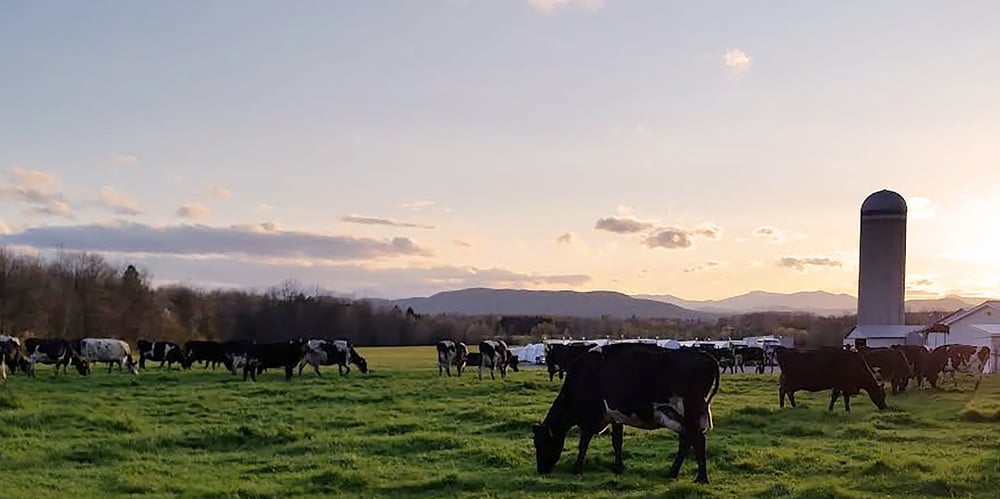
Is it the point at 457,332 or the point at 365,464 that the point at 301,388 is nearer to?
the point at 365,464

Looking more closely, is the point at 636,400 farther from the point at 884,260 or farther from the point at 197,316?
the point at 197,316

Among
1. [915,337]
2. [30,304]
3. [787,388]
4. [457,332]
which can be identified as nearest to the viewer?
[787,388]

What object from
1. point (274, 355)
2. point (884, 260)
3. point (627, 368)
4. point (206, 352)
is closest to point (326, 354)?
point (274, 355)

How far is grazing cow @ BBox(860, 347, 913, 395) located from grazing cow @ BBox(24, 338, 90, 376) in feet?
104

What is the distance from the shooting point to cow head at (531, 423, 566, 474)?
44.4 feet

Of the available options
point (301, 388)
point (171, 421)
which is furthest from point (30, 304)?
point (171, 421)

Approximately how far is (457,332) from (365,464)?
10362cm

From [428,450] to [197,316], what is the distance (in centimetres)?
8186

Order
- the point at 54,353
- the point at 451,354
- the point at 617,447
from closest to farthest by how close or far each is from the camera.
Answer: the point at 617,447
the point at 54,353
the point at 451,354

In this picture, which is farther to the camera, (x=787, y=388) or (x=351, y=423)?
(x=787, y=388)

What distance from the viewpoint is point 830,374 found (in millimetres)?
26266

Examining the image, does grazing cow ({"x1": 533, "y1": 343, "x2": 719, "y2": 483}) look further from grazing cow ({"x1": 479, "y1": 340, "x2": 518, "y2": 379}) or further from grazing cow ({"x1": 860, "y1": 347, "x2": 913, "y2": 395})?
grazing cow ({"x1": 479, "y1": 340, "x2": 518, "y2": 379})

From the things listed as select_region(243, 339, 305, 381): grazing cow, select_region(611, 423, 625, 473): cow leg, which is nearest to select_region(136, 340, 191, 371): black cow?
select_region(243, 339, 305, 381): grazing cow

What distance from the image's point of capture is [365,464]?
1388 centimetres
